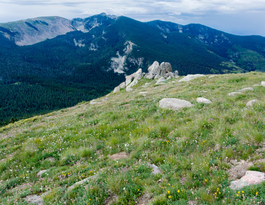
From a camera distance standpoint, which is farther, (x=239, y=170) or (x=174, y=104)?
(x=174, y=104)

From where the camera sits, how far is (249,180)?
13.3 ft

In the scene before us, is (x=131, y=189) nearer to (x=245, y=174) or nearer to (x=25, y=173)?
(x=245, y=174)

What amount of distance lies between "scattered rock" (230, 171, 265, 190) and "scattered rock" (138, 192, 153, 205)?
2.35 m

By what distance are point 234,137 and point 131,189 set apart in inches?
192

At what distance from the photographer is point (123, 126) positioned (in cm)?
1025

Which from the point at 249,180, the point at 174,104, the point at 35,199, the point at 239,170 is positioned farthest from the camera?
the point at 174,104

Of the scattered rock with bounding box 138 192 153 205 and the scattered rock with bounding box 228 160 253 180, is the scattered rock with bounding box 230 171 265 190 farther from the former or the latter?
the scattered rock with bounding box 138 192 153 205

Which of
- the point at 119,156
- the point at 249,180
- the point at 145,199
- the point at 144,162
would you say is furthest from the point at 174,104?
the point at 145,199

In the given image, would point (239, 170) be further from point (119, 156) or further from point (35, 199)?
point (35, 199)

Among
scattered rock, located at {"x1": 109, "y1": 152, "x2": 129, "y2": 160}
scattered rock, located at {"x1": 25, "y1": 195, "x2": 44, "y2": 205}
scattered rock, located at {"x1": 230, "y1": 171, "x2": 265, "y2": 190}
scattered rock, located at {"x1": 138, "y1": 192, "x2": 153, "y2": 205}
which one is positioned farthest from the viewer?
scattered rock, located at {"x1": 109, "y1": 152, "x2": 129, "y2": 160}

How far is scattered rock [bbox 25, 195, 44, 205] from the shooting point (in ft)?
16.1

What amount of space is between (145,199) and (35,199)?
389cm

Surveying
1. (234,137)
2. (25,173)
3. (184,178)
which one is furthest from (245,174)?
(25,173)

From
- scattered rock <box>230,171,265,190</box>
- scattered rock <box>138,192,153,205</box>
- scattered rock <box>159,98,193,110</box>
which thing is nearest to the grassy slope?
scattered rock <box>138,192,153,205</box>
